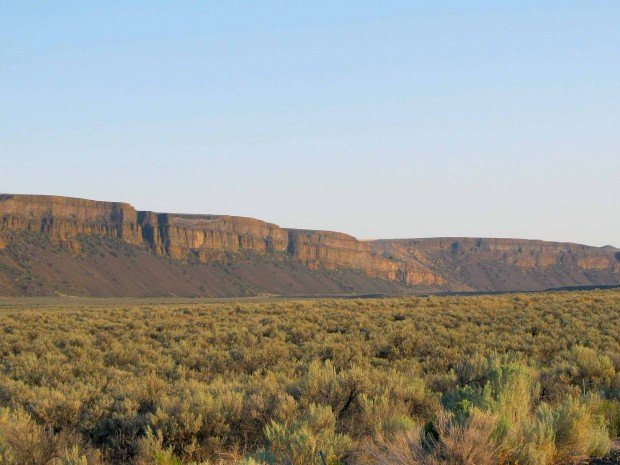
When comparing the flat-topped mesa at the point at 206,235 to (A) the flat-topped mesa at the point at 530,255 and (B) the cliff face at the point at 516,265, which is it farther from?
(A) the flat-topped mesa at the point at 530,255

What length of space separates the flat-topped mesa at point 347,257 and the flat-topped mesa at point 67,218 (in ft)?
146

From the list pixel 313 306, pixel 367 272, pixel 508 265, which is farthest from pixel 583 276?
pixel 313 306

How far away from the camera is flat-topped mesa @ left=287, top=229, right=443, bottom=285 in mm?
168125

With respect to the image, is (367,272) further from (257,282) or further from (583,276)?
(583,276)

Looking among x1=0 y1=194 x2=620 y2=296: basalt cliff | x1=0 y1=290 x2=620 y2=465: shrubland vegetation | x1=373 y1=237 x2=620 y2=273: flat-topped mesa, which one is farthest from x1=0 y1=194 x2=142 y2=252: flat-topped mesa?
x1=0 y1=290 x2=620 y2=465: shrubland vegetation

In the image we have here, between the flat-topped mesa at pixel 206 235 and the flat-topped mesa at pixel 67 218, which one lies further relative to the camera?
the flat-topped mesa at pixel 206 235

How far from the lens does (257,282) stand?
13850 cm

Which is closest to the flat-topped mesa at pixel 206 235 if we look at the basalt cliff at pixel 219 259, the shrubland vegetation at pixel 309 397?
the basalt cliff at pixel 219 259

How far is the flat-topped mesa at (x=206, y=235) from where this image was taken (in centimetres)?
14350

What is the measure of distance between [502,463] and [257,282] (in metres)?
134

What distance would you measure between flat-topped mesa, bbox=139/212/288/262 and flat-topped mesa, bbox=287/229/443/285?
5.53 m

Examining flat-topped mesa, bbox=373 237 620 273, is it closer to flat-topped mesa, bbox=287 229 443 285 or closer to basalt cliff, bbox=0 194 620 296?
basalt cliff, bbox=0 194 620 296

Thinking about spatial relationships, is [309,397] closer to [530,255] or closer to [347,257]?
[347,257]

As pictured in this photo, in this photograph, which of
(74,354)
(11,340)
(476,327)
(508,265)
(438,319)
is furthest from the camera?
(508,265)
